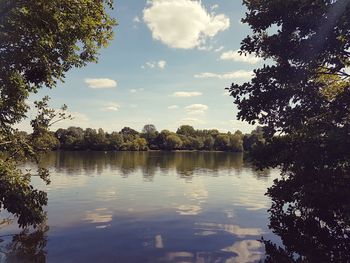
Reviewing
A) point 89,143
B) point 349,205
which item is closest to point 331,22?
point 349,205

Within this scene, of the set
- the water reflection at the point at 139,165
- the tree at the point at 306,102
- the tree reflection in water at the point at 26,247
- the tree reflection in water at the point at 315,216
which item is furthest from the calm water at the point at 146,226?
the water reflection at the point at 139,165

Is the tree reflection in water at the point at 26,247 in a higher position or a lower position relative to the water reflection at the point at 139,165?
lower

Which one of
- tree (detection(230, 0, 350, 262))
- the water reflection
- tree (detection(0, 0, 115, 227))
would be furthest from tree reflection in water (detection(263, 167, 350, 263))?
the water reflection

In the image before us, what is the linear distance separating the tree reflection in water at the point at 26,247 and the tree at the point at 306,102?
1301cm

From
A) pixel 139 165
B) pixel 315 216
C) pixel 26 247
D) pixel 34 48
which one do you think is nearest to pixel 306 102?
pixel 315 216

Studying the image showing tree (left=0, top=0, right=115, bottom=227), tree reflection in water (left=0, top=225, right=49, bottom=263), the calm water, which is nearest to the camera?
tree (left=0, top=0, right=115, bottom=227)

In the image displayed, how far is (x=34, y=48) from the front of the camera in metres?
14.4

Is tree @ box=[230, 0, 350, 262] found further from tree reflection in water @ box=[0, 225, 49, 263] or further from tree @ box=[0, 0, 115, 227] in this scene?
tree reflection in water @ box=[0, 225, 49, 263]

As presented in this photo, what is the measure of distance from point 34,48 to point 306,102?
43.3 feet

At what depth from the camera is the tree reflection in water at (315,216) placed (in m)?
16.5

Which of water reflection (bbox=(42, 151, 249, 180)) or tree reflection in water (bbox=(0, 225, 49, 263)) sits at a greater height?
water reflection (bbox=(42, 151, 249, 180))

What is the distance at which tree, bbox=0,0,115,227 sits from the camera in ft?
44.4

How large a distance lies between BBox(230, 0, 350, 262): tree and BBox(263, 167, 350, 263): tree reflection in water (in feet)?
0.16

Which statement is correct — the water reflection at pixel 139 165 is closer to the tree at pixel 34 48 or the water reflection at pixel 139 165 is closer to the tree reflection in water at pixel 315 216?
the tree reflection in water at pixel 315 216
